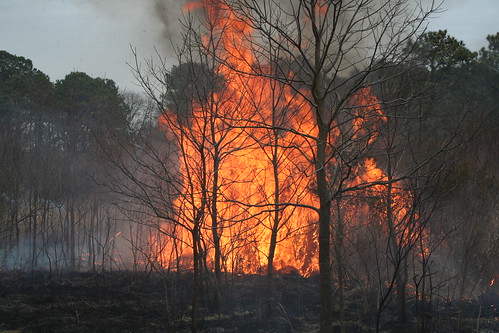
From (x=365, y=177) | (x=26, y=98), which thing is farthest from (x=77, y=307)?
(x=26, y=98)

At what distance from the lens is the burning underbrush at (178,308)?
30.1ft

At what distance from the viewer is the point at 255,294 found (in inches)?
467

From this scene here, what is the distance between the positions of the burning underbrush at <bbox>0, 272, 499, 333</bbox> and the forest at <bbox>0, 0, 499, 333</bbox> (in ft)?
0.22

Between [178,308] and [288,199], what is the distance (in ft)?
16.2

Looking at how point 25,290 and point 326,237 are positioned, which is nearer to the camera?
point 326,237

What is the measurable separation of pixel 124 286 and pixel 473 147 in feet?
35.9

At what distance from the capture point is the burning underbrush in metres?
9.18

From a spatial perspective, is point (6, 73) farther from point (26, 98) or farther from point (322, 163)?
point (322, 163)

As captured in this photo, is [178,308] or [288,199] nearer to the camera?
[178,308]

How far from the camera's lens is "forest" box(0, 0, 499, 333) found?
644cm

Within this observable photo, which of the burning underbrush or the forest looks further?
the burning underbrush

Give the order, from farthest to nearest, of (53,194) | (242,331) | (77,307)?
1. (53,194)
2. (77,307)
3. (242,331)

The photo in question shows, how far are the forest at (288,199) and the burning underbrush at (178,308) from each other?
0.22 feet

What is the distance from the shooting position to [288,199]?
14.0 meters
